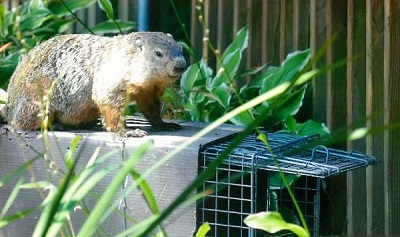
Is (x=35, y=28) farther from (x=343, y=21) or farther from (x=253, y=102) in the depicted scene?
(x=253, y=102)

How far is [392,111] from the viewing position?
578cm

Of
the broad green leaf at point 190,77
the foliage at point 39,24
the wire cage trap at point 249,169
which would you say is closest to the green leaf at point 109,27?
the foliage at point 39,24

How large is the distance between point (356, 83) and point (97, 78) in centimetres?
169

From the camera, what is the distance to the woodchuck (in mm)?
5219

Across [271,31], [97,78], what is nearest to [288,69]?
[271,31]

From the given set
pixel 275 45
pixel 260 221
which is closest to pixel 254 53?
pixel 275 45

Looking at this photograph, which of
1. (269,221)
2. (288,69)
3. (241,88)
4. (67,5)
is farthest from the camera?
(67,5)

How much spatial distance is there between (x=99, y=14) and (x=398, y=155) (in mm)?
2836

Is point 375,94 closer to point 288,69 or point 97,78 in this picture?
point 288,69

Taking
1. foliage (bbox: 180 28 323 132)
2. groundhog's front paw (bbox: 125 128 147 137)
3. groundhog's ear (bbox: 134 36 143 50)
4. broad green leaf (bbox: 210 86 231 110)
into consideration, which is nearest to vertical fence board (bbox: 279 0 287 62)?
foliage (bbox: 180 28 323 132)

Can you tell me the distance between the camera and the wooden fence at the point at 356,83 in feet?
19.0

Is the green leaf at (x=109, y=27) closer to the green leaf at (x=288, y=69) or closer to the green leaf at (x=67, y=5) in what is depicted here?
the green leaf at (x=67, y=5)

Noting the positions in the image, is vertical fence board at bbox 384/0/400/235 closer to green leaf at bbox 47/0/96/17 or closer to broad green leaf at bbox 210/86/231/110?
broad green leaf at bbox 210/86/231/110

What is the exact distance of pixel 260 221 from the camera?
3309 millimetres
